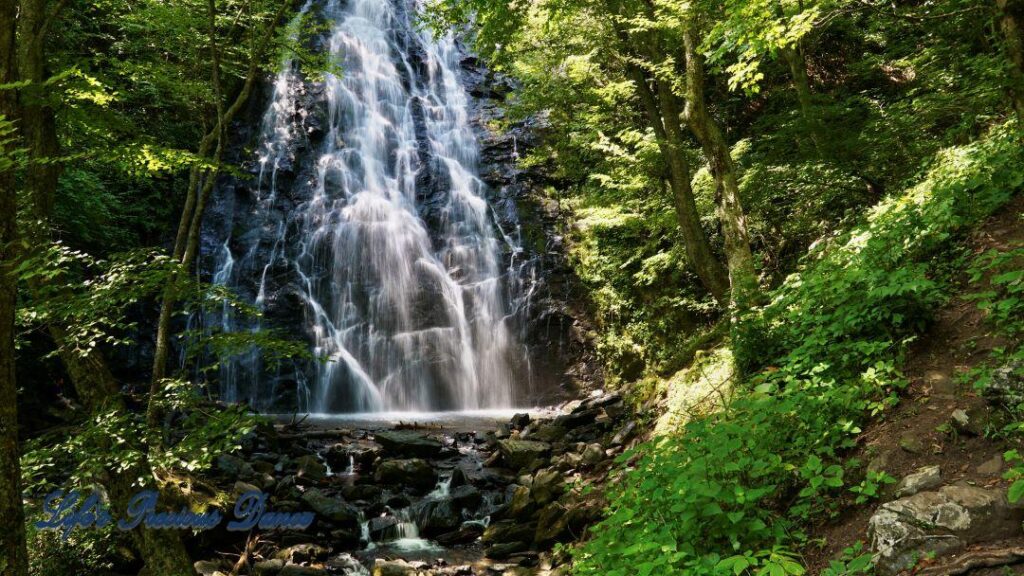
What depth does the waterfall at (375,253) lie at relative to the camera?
14398mm

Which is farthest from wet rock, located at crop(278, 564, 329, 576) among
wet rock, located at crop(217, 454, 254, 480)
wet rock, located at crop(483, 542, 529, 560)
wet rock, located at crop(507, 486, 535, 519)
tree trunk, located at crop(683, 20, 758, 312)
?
tree trunk, located at crop(683, 20, 758, 312)

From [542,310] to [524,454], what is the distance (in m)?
6.51

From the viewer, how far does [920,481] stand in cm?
305

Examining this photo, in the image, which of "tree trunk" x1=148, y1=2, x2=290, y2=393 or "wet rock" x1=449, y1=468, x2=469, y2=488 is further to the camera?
"wet rock" x1=449, y1=468, x2=469, y2=488

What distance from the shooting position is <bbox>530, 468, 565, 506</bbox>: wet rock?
23.2ft

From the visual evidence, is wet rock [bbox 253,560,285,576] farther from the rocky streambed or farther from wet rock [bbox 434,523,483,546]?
wet rock [bbox 434,523,483,546]

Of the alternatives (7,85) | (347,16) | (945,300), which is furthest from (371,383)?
(347,16)

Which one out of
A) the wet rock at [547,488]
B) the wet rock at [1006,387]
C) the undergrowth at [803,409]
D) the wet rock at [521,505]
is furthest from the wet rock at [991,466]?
the wet rock at [521,505]

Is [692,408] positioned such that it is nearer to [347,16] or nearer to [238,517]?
[238,517]

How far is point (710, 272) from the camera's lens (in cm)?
872

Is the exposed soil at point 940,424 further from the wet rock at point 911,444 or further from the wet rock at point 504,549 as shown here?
the wet rock at point 504,549

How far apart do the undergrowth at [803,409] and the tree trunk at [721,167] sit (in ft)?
4.71

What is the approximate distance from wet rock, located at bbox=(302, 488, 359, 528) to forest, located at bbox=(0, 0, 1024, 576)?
6 cm

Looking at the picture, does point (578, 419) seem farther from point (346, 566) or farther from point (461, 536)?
point (346, 566)
